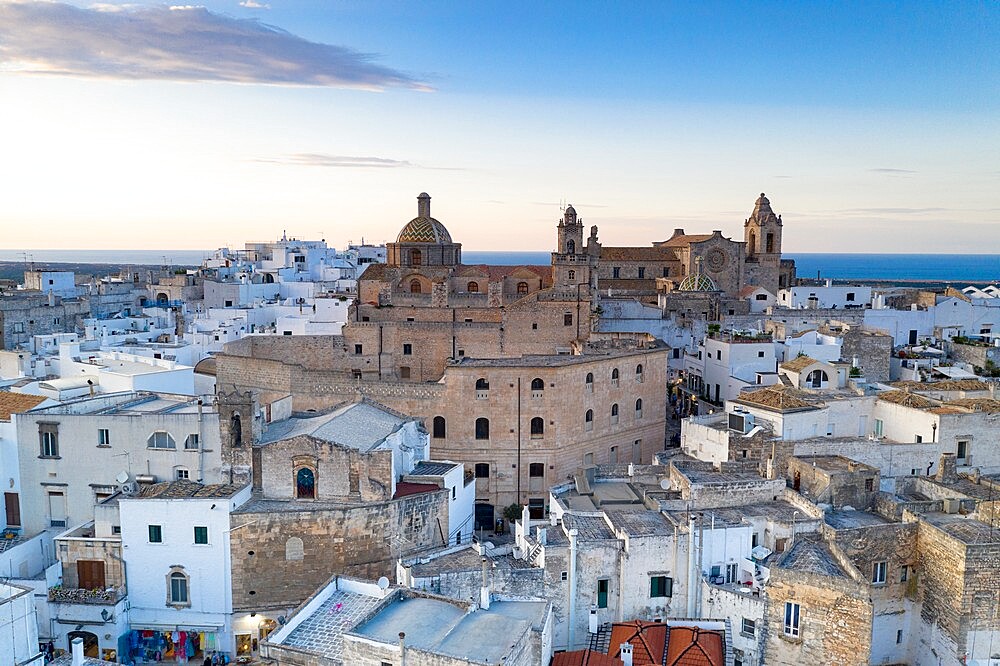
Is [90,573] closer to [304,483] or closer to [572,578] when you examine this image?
[304,483]

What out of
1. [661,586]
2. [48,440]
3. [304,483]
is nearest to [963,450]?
[661,586]

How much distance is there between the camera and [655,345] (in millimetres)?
35812

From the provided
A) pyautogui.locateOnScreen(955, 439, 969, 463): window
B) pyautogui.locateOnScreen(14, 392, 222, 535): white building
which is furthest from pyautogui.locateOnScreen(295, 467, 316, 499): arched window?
pyautogui.locateOnScreen(955, 439, 969, 463): window

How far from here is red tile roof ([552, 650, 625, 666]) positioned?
17.9 meters

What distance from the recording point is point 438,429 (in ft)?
103

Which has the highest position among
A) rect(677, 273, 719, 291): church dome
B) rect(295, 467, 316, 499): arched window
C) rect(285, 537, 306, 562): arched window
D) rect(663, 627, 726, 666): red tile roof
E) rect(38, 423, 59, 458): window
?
rect(677, 273, 719, 291): church dome

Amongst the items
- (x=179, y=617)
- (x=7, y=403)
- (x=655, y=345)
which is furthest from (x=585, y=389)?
(x=7, y=403)

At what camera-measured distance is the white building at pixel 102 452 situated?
2370 centimetres

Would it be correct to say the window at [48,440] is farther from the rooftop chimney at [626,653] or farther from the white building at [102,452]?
the rooftop chimney at [626,653]

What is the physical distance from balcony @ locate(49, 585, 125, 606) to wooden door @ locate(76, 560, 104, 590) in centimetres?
31

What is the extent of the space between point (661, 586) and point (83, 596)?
575 inches

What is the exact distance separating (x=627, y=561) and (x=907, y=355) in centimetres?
2352

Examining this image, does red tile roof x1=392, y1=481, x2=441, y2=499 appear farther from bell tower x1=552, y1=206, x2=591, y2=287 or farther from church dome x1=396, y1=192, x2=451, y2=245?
church dome x1=396, y1=192, x2=451, y2=245

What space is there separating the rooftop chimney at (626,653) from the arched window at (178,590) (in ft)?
36.4
